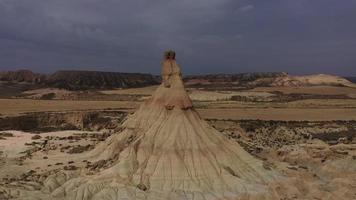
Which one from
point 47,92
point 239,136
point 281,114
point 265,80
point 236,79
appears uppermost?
point 265,80

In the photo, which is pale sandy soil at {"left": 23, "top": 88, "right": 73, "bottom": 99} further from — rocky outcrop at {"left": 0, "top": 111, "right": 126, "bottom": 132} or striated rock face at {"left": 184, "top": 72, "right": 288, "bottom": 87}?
striated rock face at {"left": 184, "top": 72, "right": 288, "bottom": 87}

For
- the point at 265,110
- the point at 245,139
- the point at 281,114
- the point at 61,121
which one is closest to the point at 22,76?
the point at 61,121

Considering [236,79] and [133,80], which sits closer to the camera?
[133,80]

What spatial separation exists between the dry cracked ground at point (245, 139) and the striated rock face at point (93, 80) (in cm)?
5911

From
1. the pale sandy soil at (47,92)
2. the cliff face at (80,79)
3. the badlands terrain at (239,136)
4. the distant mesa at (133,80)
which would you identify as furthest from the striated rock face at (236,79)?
the pale sandy soil at (47,92)

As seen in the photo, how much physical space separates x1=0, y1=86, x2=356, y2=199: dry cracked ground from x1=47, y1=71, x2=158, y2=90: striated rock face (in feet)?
194

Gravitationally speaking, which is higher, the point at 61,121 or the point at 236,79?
the point at 236,79

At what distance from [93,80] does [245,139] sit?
11461 cm

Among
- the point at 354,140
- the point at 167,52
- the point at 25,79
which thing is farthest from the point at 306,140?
the point at 25,79

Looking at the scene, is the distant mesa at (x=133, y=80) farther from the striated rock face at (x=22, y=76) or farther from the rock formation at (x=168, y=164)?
the rock formation at (x=168, y=164)

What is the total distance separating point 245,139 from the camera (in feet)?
182

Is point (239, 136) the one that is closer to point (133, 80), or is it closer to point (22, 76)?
point (133, 80)

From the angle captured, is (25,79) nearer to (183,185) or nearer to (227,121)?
(227,121)

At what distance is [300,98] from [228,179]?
87371mm
